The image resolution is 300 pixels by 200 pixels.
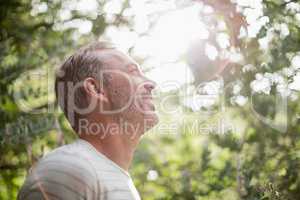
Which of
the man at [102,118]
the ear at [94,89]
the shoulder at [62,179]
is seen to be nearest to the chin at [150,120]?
the man at [102,118]

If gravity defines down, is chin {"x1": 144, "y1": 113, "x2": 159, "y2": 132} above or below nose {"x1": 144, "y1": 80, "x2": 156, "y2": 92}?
below

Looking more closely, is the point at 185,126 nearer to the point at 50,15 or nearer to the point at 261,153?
the point at 261,153

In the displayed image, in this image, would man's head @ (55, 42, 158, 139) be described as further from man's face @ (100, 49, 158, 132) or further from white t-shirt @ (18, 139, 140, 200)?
white t-shirt @ (18, 139, 140, 200)

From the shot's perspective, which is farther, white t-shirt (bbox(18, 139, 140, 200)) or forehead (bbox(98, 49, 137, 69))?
forehead (bbox(98, 49, 137, 69))

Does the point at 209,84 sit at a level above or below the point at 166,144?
above

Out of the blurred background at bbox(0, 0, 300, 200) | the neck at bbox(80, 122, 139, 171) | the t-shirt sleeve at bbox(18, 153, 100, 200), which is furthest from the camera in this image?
the blurred background at bbox(0, 0, 300, 200)

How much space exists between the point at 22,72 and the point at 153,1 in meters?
0.84

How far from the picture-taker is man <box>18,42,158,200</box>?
1.21m

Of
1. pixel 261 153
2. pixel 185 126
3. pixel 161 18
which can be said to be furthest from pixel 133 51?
pixel 261 153

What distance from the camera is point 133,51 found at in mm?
2980

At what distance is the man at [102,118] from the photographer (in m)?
1.21

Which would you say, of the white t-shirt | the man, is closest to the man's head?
the man

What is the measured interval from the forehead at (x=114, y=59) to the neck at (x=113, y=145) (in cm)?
18

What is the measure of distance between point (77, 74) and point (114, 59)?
11 centimetres
